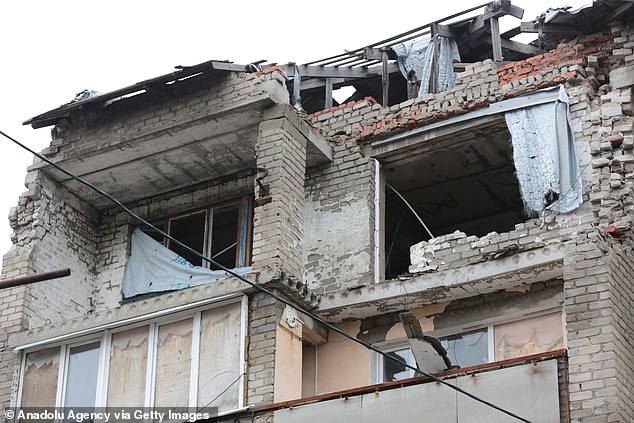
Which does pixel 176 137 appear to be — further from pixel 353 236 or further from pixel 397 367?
pixel 397 367

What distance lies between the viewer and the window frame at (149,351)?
16.1 meters

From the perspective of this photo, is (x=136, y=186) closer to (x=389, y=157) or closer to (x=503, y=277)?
(x=389, y=157)

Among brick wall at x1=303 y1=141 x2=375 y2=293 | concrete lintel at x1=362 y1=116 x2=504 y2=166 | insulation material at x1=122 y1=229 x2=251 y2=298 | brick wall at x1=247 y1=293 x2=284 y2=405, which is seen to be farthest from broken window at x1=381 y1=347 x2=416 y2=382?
concrete lintel at x1=362 y1=116 x2=504 y2=166

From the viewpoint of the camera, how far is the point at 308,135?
17906 millimetres

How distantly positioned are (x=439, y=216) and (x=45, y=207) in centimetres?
626

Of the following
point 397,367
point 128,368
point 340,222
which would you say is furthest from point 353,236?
point 128,368

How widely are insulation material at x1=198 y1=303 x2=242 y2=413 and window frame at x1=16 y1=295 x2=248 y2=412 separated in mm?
57

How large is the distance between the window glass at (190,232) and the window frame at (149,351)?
2638 mm

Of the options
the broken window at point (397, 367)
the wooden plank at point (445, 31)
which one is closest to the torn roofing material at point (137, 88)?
the wooden plank at point (445, 31)

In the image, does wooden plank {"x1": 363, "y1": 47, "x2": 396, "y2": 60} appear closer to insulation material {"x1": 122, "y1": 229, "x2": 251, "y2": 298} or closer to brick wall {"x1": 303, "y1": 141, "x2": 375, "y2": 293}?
brick wall {"x1": 303, "y1": 141, "x2": 375, "y2": 293}

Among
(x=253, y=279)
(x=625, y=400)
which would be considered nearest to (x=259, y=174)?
(x=253, y=279)

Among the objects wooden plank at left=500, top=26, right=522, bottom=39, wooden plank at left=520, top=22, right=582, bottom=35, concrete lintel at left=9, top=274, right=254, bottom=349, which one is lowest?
concrete lintel at left=9, top=274, right=254, bottom=349

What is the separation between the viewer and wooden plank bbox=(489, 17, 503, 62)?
18.4 meters

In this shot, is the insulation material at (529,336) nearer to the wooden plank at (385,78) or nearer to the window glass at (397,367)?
the window glass at (397,367)
